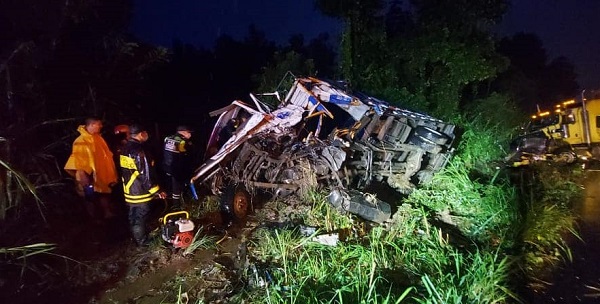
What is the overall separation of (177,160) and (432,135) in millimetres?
4416

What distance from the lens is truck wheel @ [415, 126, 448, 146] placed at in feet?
24.1

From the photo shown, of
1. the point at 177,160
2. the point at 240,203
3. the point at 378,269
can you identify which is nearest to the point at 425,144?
the point at 240,203

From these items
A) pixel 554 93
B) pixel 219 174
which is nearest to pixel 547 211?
pixel 219 174

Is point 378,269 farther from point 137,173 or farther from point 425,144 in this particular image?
point 425,144

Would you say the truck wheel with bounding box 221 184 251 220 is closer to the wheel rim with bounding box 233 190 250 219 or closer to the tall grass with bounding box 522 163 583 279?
the wheel rim with bounding box 233 190 250 219

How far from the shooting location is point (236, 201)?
6234mm

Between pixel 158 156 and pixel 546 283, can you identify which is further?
pixel 158 156

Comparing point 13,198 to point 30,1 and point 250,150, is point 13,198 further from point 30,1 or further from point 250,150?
point 250,150

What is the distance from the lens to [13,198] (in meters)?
4.45

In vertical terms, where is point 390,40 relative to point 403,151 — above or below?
above

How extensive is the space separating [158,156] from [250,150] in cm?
257

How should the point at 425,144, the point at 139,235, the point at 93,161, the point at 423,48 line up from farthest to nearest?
the point at 423,48 < the point at 425,144 < the point at 93,161 < the point at 139,235

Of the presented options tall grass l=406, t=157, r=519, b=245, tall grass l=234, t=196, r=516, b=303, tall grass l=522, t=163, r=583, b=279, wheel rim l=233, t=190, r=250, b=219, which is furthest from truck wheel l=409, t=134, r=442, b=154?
wheel rim l=233, t=190, r=250, b=219

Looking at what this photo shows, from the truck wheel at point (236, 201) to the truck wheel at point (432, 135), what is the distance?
3337 mm
